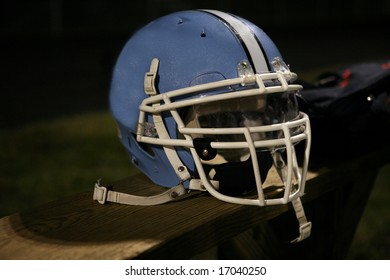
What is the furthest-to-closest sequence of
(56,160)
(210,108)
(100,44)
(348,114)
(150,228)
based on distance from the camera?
(100,44) → (56,160) → (348,114) → (210,108) → (150,228)

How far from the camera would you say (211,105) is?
156cm

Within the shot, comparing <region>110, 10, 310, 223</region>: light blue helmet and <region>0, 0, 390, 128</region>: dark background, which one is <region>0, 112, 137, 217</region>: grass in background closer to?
<region>0, 0, 390, 128</region>: dark background

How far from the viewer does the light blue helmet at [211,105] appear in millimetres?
1520

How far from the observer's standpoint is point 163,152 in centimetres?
169

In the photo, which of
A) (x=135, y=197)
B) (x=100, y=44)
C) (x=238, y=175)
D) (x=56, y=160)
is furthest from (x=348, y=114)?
(x=100, y=44)

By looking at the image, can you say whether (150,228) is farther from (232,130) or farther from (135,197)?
(232,130)

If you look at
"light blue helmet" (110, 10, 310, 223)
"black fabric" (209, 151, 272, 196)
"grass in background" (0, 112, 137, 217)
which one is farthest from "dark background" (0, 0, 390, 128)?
"black fabric" (209, 151, 272, 196)

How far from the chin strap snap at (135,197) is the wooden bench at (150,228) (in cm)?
2

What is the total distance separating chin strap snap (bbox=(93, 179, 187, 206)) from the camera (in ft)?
5.27

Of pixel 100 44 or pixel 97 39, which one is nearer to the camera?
pixel 100 44

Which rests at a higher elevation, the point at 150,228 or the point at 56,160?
the point at 150,228

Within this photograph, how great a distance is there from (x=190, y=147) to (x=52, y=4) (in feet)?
35.2

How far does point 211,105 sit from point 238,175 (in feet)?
0.67

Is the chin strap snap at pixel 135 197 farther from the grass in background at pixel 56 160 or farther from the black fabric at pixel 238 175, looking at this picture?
the grass in background at pixel 56 160
